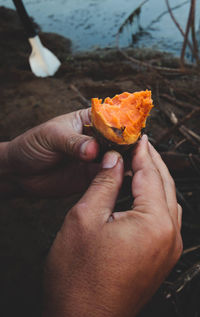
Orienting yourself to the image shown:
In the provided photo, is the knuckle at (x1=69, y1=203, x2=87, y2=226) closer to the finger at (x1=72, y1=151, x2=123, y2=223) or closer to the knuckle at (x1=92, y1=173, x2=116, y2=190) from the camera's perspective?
the finger at (x1=72, y1=151, x2=123, y2=223)

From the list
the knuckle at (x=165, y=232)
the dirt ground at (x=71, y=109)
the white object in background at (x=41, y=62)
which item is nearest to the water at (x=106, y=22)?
the dirt ground at (x=71, y=109)

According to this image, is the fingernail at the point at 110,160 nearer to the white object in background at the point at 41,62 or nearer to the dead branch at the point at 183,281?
the dead branch at the point at 183,281

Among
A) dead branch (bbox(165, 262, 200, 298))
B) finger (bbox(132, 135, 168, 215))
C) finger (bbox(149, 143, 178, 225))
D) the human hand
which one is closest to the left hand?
finger (bbox(132, 135, 168, 215))

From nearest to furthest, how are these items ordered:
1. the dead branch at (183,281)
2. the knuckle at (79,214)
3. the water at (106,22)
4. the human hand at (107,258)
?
the human hand at (107,258) < the knuckle at (79,214) < the dead branch at (183,281) < the water at (106,22)

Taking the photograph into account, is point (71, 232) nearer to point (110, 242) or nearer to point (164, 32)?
point (110, 242)

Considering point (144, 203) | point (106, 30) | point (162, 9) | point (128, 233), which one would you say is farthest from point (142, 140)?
point (162, 9)
